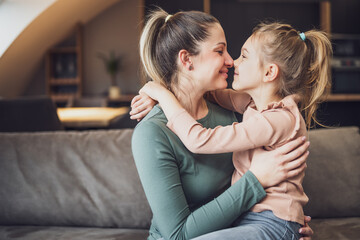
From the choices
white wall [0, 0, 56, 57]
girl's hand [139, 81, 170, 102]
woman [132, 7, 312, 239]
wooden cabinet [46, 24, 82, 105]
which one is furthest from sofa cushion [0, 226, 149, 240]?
wooden cabinet [46, 24, 82, 105]

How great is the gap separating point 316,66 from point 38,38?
4.81 m

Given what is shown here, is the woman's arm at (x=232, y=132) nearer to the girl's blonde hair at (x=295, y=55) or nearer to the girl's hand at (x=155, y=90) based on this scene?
the girl's hand at (x=155, y=90)

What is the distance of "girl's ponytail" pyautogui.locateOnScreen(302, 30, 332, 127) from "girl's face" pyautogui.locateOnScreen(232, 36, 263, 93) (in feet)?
0.62

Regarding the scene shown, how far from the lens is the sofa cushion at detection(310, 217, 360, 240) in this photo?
1.58m

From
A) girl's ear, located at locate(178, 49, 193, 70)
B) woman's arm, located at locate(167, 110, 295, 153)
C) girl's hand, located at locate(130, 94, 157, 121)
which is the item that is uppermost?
girl's ear, located at locate(178, 49, 193, 70)

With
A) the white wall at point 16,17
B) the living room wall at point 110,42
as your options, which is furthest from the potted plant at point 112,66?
the white wall at point 16,17

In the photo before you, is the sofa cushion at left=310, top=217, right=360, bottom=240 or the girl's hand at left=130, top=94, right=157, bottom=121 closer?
the girl's hand at left=130, top=94, right=157, bottom=121

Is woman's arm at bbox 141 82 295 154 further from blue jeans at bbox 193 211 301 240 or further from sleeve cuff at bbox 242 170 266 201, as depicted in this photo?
→ blue jeans at bbox 193 211 301 240

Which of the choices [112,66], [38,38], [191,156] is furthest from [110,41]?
[191,156]

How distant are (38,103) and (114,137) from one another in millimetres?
1051

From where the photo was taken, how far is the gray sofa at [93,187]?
1752 mm

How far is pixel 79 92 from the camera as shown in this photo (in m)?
6.39

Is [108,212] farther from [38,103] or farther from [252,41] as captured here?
[38,103]

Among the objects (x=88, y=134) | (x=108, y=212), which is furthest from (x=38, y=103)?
(x=108, y=212)
